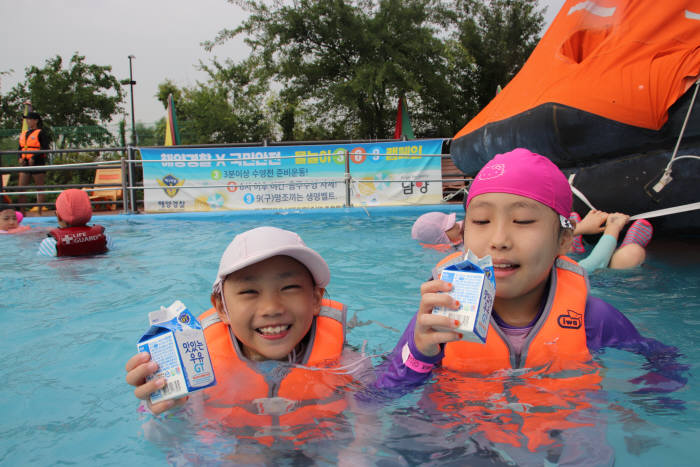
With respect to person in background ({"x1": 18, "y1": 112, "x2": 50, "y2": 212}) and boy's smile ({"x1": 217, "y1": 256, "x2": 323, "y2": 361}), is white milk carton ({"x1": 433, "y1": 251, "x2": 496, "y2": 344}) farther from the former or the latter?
person in background ({"x1": 18, "y1": 112, "x2": 50, "y2": 212})

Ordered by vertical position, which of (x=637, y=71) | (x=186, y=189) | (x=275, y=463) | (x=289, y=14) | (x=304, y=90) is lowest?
(x=275, y=463)

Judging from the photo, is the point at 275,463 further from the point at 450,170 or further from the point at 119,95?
the point at 119,95

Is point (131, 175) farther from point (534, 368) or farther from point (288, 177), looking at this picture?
point (534, 368)

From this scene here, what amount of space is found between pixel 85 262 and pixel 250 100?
67.1 ft

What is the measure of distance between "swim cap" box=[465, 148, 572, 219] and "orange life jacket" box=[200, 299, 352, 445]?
91cm

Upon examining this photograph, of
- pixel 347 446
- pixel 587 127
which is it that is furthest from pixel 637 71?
pixel 347 446

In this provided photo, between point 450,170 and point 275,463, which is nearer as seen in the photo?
point 275,463

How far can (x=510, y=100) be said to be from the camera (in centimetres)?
571

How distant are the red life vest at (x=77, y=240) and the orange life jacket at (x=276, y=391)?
4.44 m

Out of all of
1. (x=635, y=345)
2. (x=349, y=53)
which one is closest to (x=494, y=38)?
(x=349, y=53)

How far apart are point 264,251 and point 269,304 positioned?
0.64ft

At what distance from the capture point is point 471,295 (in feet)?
4.86

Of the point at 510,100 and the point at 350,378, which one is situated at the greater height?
the point at 510,100

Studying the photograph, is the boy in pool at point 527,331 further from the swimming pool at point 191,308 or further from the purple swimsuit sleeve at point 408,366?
the swimming pool at point 191,308
